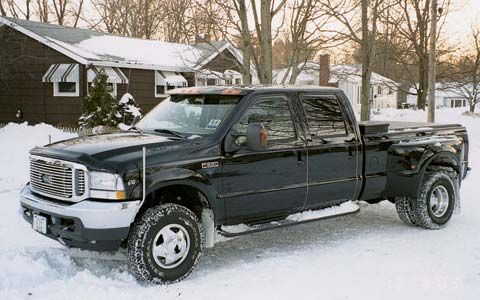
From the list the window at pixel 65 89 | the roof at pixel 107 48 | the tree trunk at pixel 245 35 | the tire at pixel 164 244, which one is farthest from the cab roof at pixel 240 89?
the window at pixel 65 89

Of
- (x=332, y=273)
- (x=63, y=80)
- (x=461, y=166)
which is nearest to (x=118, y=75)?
(x=63, y=80)

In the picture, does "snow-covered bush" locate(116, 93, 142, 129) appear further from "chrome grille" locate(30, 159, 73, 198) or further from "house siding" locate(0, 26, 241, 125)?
"chrome grille" locate(30, 159, 73, 198)

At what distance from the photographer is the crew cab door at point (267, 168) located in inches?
224

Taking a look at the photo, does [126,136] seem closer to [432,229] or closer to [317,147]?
[317,147]

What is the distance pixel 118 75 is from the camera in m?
22.6

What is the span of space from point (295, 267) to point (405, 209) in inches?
98.0

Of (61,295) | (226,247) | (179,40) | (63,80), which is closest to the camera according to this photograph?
(61,295)

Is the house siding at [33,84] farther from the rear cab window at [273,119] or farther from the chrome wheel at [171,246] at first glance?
the chrome wheel at [171,246]

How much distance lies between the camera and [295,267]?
18.9 ft

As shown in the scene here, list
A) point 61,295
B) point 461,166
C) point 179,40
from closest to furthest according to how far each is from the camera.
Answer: point 61,295 < point 461,166 < point 179,40

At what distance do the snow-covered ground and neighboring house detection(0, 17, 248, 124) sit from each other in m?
14.7

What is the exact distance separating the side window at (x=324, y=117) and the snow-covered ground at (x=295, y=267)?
1.40 m

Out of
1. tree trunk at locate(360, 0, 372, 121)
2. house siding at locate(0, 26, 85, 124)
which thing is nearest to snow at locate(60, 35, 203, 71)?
house siding at locate(0, 26, 85, 124)

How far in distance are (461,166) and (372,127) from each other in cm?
193
